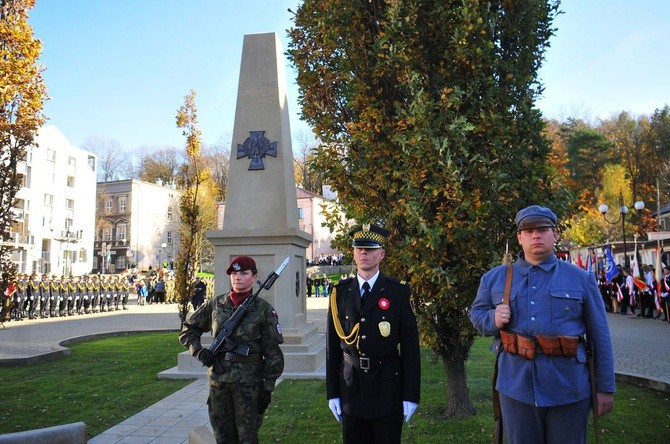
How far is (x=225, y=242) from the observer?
10742 mm

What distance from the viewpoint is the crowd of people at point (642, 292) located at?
63.3 ft

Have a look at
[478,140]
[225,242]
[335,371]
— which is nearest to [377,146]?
[478,140]

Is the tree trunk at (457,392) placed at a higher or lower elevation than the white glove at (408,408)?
lower

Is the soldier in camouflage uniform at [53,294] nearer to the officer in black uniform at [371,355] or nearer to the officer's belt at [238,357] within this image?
the officer's belt at [238,357]

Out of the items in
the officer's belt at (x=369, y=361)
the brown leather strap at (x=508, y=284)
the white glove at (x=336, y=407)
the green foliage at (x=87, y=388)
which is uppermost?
the brown leather strap at (x=508, y=284)

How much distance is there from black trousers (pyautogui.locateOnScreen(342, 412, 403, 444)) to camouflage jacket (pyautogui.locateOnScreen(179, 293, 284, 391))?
93 cm

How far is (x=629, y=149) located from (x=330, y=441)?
53.3 m

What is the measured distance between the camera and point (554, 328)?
11.1ft

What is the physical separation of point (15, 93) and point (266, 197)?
192 inches

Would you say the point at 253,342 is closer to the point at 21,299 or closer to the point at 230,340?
the point at 230,340

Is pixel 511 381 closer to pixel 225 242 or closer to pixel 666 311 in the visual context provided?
pixel 225 242

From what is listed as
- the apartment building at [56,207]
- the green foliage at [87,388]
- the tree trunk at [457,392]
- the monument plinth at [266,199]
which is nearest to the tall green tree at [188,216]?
the green foliage at [87,388]

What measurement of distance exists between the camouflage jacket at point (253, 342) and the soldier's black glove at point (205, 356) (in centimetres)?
7

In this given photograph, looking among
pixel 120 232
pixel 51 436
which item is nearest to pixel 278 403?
pixel 51 436
